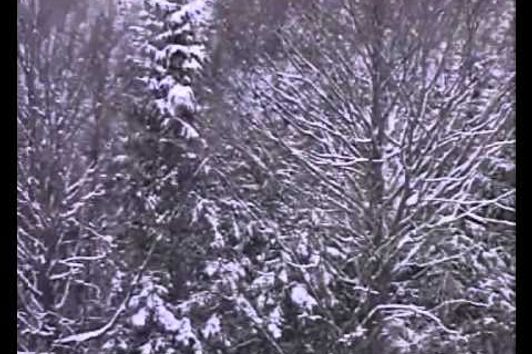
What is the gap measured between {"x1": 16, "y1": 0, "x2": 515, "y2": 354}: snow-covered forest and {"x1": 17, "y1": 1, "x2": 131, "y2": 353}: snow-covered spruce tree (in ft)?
0.05

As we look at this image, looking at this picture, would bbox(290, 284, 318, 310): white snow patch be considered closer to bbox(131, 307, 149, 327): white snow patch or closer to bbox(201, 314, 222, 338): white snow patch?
bbox(201, 314, 222, 338): white snow patch

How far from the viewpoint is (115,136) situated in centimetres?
688

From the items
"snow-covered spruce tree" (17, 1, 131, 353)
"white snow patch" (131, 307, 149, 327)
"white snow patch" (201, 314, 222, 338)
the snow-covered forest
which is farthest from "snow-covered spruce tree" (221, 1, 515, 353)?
"snow-covered spruce tree" (17, 1, 131, 353)

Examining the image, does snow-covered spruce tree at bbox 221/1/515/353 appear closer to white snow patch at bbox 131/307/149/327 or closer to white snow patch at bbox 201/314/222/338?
white snow patch at bbox 201/314/222/338

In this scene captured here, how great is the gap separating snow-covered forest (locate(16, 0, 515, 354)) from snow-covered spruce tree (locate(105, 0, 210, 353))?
16mm

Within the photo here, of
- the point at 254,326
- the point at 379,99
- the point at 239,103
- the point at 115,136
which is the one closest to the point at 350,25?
the point at 379,99

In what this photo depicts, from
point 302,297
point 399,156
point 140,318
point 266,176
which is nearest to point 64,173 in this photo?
point 140,318

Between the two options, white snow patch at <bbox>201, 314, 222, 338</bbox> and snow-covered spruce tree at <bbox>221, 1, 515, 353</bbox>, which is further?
snow-covered spruce tree at <bbox>221, 1, 515, 353</bbox>

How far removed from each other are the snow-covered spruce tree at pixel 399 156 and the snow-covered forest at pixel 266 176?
16 mm

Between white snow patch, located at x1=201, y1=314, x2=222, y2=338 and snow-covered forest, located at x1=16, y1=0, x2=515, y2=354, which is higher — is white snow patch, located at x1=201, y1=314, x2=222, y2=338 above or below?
below

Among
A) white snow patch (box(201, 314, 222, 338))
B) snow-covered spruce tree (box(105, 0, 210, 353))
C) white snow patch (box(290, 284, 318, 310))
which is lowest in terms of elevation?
white snow patch (box(201, 314, 222, 338))

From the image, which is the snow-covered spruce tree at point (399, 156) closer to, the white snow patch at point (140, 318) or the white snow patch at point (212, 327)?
the white snow patch at point (212, 327)

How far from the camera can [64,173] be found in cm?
684

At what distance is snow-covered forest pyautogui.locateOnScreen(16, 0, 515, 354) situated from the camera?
675cm
